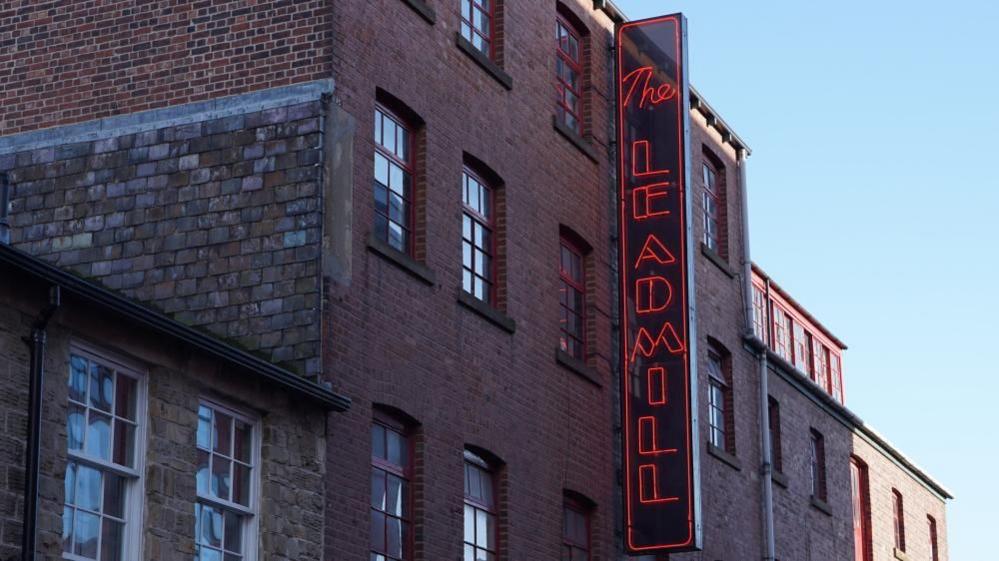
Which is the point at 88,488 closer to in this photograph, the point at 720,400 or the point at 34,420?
the point at 34,420

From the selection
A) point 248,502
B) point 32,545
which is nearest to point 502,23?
point 248,502

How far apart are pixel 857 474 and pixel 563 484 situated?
1477 cm

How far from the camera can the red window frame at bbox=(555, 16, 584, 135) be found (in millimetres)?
27078

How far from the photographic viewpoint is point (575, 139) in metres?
26.8

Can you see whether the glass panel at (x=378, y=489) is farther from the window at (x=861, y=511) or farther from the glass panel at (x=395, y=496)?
the window at (x=861, y=511)

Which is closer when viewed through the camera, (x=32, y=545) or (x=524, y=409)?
(x=32, y=545)

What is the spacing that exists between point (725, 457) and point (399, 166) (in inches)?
393

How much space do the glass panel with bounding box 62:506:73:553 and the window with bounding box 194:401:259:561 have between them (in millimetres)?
1655

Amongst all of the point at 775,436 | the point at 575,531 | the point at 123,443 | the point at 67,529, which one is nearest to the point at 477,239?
the point at 575,531

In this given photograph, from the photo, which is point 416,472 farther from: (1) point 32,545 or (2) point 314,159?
(1) point 32,545

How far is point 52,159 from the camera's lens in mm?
22359

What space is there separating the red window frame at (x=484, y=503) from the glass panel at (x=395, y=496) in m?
1.43

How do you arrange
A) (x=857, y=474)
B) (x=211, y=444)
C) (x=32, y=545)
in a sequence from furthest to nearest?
(x=857, y=474)
(x=211, y=444)
(x=32, y=545)

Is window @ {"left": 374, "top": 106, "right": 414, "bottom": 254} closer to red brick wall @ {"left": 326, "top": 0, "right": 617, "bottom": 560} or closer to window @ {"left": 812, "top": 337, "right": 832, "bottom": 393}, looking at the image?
red brick wall @ {"left": 326, "top": 0, "right": 617, "bottom": 560}
